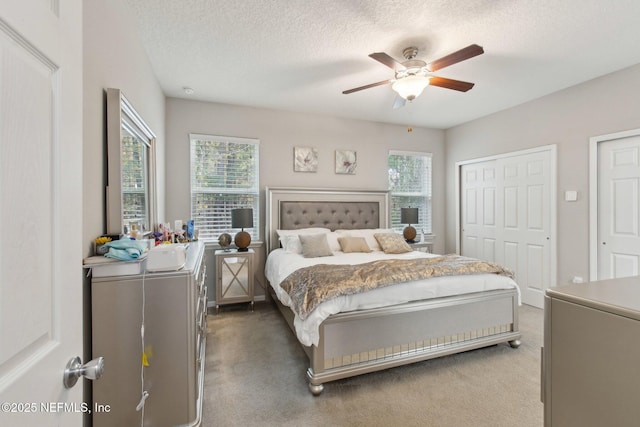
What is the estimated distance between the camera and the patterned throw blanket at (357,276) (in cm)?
211

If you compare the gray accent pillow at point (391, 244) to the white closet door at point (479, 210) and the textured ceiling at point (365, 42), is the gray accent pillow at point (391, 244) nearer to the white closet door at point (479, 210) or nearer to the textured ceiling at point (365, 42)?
the white closet door at point (479, 210)

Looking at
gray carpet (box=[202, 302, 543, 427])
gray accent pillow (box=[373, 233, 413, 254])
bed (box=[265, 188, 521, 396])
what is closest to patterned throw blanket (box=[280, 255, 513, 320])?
bed (box=[265, 188, 521, 396])

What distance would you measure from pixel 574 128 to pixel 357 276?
11.3ft

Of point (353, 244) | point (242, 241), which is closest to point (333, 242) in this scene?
point (353, 244)

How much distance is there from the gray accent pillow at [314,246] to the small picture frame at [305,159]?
1.28 meters

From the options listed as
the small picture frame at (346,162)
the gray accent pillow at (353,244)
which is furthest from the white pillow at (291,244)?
the small picture frame at (346,162)

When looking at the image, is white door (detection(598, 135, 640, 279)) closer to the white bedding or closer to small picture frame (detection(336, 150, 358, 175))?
the white bedding

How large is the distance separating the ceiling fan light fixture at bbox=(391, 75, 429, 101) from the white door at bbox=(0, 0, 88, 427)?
2.30 metres

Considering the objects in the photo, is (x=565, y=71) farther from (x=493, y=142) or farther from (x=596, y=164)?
(x=493, y=142)

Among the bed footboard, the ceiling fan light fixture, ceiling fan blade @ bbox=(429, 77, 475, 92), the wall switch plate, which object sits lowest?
the bed footboard

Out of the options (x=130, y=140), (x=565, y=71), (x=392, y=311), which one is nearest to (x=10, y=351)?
(x=130, y=140)

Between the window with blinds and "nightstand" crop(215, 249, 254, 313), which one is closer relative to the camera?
the window with blinds

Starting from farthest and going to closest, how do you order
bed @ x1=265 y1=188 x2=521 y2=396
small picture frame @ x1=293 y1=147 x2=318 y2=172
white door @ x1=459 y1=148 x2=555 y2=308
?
small picture frame @ x1=293 y1=147 x2=318 y2=172
white door @ x1=459 y1=148 x2=555 y2=308
bed @ x1=265 y1=188 x2=521 y2=396

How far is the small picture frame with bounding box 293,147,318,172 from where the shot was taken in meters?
4.37
